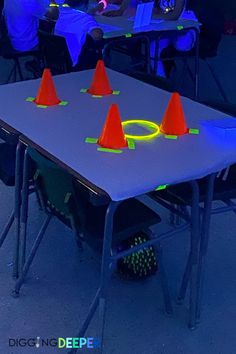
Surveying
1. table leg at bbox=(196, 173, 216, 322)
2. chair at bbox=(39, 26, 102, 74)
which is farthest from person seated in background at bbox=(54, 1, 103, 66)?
table leg at bbox=(196, 173, 216, 322)

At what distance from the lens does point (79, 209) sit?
76.8 inches

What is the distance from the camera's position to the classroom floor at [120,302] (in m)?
2.10

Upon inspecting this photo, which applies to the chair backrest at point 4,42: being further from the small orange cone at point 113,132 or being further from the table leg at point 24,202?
the small orange cone at point 113,132

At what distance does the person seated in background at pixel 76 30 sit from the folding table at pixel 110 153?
3.79 ft

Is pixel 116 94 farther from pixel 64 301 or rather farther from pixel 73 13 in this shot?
pixel 73 13

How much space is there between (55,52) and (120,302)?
2.11 meters

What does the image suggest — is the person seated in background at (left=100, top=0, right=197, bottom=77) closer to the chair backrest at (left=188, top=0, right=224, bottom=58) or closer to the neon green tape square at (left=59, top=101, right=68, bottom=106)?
the chair backrest at (left=188, top=0, right=224, bottom=58)

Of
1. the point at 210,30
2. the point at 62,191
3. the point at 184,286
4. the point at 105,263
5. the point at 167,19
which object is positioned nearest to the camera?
the point at 105,263

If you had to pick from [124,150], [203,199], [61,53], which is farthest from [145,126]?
[61,53]

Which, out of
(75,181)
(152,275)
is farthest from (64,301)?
(75,181)

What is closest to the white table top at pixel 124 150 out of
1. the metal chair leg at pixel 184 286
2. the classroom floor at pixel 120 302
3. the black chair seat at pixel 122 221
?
the black chair seat at pixel 122 221

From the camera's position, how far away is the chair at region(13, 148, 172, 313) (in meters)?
1.92

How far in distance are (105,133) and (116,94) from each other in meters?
0.67

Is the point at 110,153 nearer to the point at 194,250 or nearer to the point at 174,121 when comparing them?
the point at 174,121
